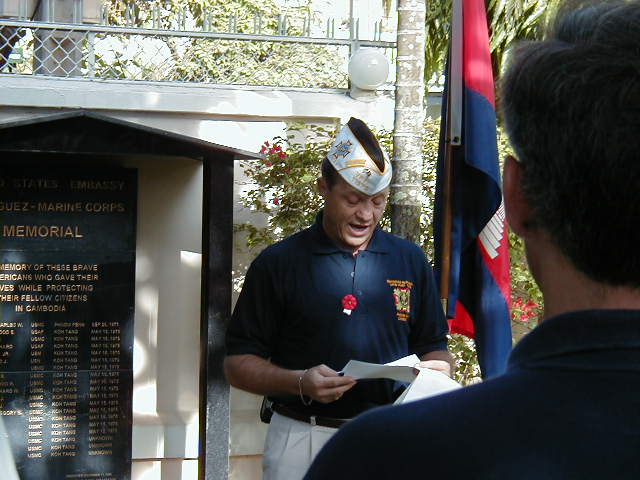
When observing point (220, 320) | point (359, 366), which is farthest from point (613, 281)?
point (220, 320)

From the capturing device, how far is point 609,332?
1.00 m

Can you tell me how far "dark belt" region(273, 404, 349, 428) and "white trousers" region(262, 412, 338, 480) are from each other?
14 mm

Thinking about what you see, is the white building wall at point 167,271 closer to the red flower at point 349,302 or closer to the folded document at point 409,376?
the red flower at point 349,302

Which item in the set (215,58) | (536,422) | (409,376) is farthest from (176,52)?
(536,422)

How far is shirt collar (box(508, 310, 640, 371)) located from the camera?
39.2 inches

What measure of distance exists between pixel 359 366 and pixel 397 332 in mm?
584

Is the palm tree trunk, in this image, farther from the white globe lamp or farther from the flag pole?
the white globe lamp

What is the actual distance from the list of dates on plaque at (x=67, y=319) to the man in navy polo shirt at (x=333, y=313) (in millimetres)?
1941

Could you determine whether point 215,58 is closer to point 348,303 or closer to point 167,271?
point 167,271

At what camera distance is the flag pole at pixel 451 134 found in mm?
4469

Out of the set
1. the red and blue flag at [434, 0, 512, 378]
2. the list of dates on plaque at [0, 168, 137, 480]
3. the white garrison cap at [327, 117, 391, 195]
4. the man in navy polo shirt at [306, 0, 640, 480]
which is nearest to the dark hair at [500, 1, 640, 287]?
the man in navy polo shirt at [306, 0, 640, 480]

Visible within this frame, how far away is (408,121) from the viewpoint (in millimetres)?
5152

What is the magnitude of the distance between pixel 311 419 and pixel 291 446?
131 millimetres

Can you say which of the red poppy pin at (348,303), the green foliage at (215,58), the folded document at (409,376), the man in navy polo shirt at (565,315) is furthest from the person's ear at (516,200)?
the green foliage at (215,58)
